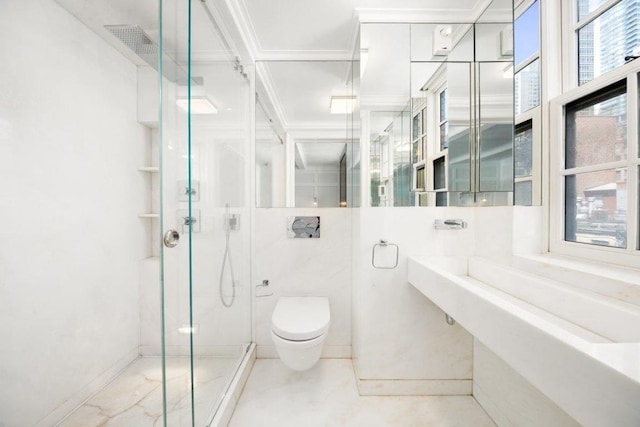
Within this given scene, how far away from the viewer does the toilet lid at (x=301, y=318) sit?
62.0 inches

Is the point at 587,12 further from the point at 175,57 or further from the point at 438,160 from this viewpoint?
the point at 175,57

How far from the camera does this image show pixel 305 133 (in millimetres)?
2215

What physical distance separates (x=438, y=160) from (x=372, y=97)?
604 mm

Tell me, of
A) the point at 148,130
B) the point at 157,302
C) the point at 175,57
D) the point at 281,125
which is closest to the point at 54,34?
the point at 148,130

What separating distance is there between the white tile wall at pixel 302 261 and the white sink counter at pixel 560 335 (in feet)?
2.41

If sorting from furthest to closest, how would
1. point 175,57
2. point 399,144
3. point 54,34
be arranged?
point 399,144, point 54,34, point 175,57

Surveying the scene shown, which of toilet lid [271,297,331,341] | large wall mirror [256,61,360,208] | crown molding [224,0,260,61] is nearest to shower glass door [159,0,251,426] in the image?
crown molding [224,0,260,61]

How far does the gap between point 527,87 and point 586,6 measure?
14.7 inches

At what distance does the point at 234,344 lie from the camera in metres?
1.73

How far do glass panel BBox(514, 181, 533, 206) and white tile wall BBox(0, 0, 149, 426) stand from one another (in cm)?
258

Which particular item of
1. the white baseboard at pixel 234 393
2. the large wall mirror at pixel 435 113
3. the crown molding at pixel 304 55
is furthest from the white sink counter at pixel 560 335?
the crown molding at pixel 304 55

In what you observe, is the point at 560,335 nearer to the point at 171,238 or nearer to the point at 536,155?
the point at 536,155

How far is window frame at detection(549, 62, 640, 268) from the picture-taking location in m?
1.07

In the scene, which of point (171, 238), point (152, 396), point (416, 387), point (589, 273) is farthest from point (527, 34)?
point (152, 396)
